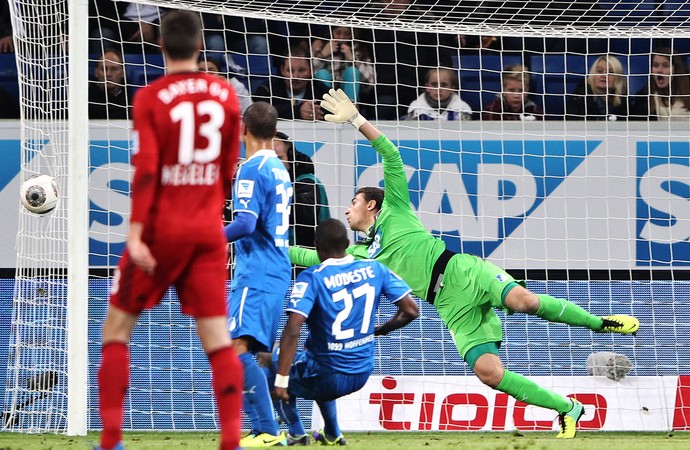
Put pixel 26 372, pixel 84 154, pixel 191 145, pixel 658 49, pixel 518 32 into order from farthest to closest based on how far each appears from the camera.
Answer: pixel 658 49 < pixel 518 32 < pixel 26 372 < pixel 84 154 < pixel 191 145

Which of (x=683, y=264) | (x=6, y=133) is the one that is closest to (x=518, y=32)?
(x=683, y=264)

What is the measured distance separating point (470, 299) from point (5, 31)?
5447 mm

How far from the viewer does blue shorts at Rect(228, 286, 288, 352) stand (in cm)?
577

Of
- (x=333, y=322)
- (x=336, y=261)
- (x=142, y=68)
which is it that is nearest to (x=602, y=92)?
(x=142, y=68)

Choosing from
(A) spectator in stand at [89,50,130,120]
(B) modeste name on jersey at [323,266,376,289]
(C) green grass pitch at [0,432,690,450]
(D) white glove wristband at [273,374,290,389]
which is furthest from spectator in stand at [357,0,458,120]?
(D) white glove wristband at [273,374,290,389]

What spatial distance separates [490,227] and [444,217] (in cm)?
39

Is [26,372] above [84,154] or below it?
below

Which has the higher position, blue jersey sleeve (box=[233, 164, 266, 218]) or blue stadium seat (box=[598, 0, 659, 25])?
blue stadium seat (box=[598, 0, 659, 25])

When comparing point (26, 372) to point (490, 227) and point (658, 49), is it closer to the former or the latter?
point (490, 227)

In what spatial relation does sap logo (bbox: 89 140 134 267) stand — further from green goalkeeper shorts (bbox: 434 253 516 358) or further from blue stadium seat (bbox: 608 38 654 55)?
blue stadium seat (bbox: 608 38 654 55)

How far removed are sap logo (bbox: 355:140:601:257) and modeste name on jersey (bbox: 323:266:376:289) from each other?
3.35m

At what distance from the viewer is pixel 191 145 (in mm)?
4180

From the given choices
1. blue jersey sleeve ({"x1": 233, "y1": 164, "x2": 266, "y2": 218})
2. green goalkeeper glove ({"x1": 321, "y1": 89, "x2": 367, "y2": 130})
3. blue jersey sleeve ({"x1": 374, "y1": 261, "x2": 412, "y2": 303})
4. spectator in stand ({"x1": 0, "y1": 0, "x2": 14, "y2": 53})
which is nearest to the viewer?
blue jersey sleeve ({"x1": 233, "y1": 164, "x2": 266, "y2": 218})

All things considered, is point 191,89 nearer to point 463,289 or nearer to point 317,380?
point 317,380
